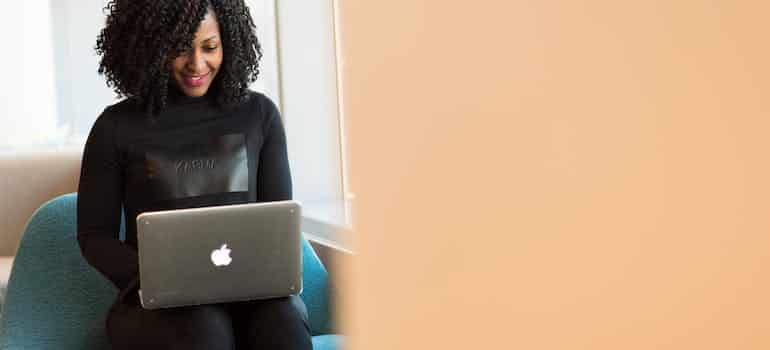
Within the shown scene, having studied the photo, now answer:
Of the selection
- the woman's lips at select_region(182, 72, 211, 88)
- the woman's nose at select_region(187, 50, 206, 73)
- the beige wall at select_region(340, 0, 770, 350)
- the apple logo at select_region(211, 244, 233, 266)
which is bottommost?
the apple logo at select_region(211, 244, 233, 266)

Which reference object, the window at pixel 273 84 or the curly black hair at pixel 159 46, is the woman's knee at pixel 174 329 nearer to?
the curly black hair at pixel 159 46

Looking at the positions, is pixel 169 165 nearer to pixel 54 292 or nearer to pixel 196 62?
pixel 196 62

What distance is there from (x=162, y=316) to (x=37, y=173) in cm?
200

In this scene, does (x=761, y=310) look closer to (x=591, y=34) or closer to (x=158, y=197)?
(x=591, y=34)

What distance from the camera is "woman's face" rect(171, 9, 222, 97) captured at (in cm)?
236

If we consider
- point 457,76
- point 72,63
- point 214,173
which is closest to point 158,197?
point 214,173

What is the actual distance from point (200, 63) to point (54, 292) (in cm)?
56

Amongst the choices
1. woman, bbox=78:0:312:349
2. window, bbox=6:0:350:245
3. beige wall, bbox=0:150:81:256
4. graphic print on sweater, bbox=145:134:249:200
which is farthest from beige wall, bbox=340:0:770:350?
beige wall, bbox=0:150:81:256

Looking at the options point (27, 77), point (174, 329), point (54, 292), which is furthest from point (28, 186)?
point (174, 329)

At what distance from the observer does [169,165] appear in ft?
7.60

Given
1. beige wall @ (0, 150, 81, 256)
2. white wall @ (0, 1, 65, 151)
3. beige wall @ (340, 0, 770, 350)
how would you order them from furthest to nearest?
white wall @ (0, 1, 65, 151)
beige wall @ (0, 150, 81, 256)
beige wall @ (340, 0, 770, 350)

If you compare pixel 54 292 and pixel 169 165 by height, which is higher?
pixel 169 165

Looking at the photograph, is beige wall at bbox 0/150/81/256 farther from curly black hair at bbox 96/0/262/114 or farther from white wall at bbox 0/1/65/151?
curly black hair at bbox 96/0/262/114

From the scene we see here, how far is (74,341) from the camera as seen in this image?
2316mm
